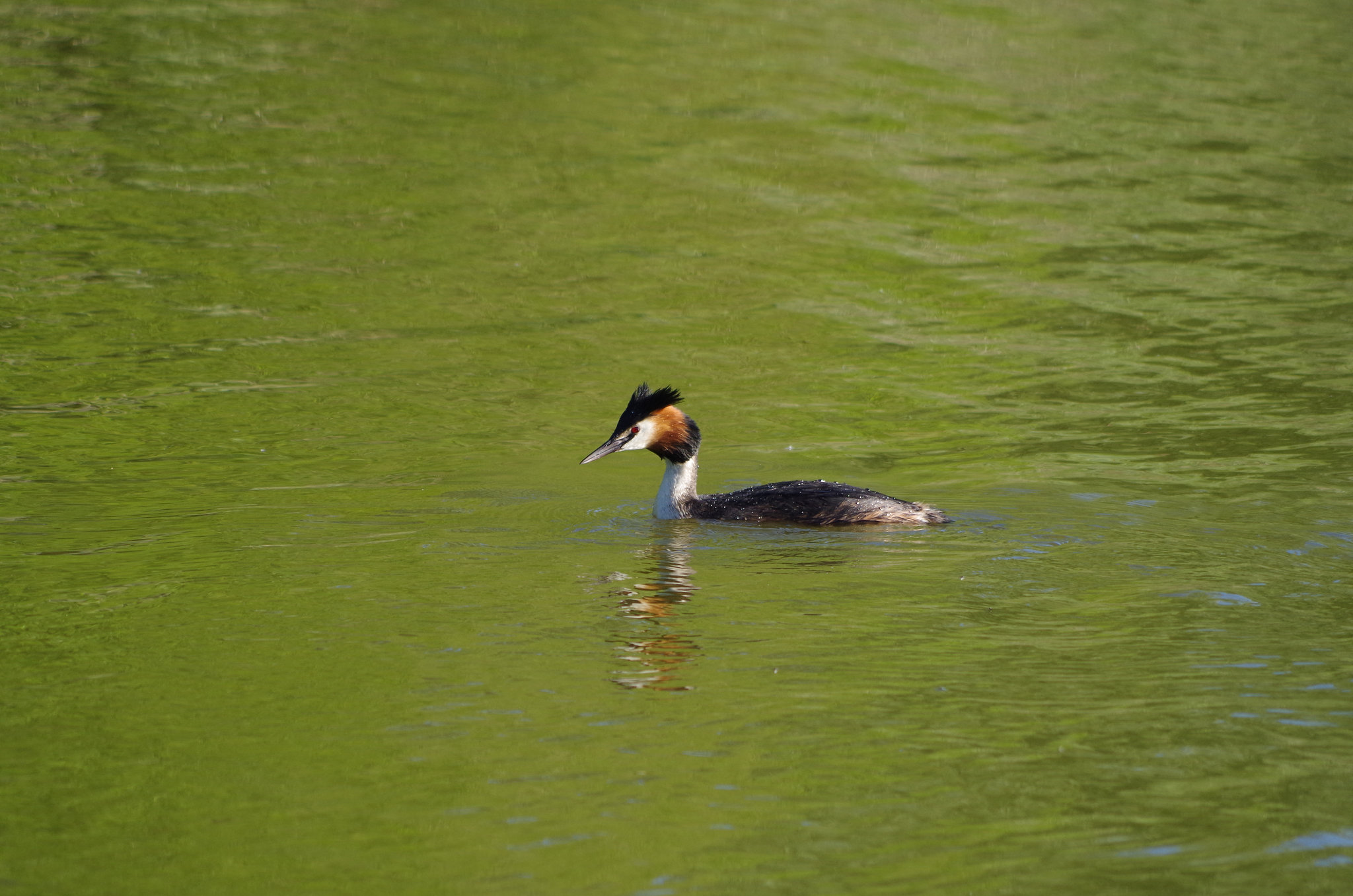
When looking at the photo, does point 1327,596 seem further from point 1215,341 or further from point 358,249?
point 358,249

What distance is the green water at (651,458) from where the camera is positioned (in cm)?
707

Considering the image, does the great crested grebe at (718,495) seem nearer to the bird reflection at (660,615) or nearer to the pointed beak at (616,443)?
the pointed beak at (616,443)

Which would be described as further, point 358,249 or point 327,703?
point 358,249

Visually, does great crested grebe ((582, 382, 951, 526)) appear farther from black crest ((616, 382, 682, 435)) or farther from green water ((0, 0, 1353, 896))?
green water ((0, 0, 1353, 896))

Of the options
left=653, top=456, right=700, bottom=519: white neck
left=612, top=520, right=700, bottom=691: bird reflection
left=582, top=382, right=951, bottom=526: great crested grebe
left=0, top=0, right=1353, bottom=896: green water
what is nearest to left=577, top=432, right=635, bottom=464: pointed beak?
left=582, top=382, right=951, bottom=526: great crested grebe

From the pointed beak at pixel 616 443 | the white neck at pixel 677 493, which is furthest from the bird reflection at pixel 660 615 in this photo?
the pointed beak at pixel 616 443

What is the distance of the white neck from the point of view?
1277 cm

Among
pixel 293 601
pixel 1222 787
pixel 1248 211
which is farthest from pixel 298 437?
pixel 1248 211

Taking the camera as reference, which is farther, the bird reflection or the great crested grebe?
the great crested grebe

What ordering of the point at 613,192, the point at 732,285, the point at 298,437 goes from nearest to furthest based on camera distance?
the point at 298,437
the point at 732,285
the point at 613,192

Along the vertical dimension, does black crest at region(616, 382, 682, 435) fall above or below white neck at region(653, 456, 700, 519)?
above

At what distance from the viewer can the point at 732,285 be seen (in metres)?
21.1

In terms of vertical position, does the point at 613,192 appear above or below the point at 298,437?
above

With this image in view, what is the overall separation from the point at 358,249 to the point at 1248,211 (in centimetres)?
1333
